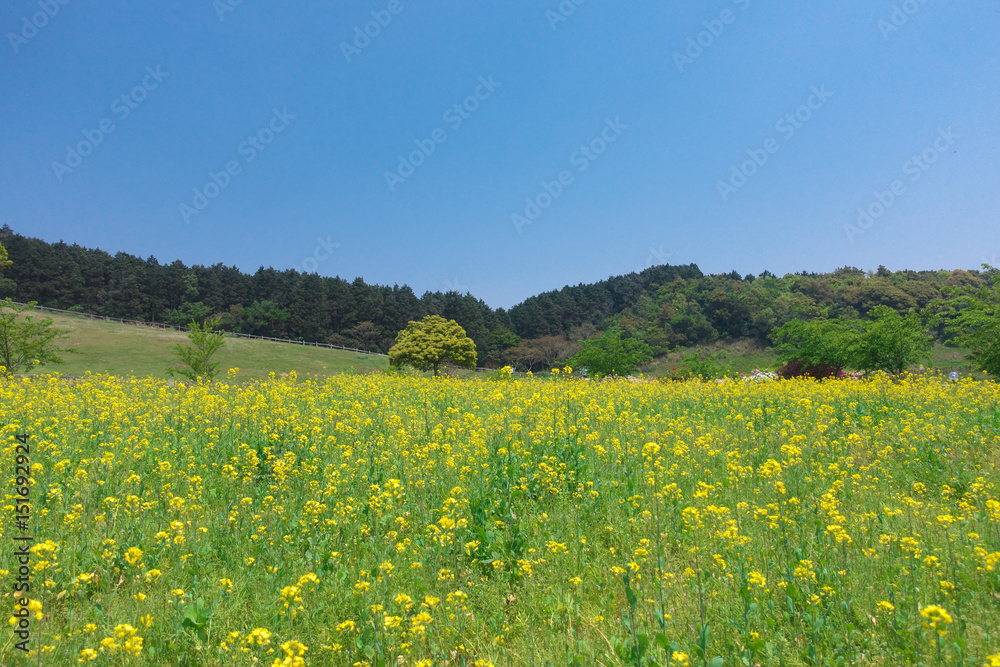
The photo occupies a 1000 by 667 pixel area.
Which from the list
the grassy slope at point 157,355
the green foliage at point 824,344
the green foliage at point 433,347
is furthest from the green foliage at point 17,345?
the green foliage at point 824,344

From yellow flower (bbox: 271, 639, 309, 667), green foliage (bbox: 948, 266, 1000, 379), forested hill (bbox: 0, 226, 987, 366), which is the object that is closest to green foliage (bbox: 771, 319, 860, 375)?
green foliage (bbox: 948, 266, 1000, 379)

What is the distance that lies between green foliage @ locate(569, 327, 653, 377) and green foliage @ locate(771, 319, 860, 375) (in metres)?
8.75

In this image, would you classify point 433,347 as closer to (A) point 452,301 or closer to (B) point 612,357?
(B) point 612,357

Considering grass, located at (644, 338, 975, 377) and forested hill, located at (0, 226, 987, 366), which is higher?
forested hill, located at (0, 226, 987, 366)

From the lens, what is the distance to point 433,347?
115 ft

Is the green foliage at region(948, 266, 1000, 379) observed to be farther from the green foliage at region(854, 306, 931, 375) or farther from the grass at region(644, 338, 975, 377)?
the grass at region(644, 338, 975, 377)

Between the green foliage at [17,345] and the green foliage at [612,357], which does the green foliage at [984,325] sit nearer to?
the green foliage at [612,357]

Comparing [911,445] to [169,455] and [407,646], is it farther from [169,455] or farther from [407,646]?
[169,455]

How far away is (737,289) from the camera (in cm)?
6316

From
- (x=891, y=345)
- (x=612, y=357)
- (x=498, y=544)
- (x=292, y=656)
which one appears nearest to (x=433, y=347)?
(x=612, y=357)

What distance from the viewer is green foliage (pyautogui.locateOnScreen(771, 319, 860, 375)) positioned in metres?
18.5

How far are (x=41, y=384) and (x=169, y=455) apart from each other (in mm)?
9130

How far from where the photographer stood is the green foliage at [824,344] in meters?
18.5

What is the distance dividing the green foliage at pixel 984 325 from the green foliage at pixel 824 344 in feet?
10.5
